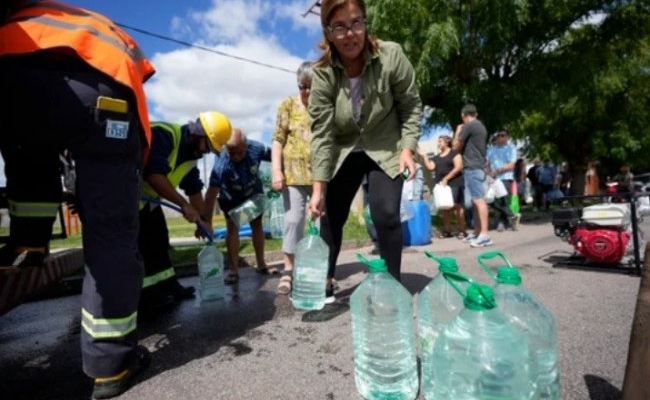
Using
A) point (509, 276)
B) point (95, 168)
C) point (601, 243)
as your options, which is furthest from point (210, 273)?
point (601, 243)

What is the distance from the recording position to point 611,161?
28516 mm

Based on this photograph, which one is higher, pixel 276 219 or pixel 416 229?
pixel 276 219

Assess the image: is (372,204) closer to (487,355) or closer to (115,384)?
(487,355)

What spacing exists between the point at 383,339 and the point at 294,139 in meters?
2.11

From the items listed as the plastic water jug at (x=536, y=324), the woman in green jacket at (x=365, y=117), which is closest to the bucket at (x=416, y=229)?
the woman in green jacket at (x=365, y=117)

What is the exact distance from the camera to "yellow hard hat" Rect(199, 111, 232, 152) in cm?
328

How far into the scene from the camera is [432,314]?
173cm

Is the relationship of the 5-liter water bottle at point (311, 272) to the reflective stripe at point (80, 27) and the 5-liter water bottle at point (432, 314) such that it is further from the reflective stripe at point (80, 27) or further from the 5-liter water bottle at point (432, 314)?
the reflective stripe at point (80, 27)

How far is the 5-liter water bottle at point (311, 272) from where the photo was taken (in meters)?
2.96

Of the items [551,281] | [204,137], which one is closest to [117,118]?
[204,137]

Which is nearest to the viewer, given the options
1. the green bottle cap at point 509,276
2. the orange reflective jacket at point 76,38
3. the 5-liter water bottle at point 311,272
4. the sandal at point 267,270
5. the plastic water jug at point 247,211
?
the green bottle cap at point 509,276

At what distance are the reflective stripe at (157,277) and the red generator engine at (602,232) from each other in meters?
3.63

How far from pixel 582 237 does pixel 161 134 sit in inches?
145

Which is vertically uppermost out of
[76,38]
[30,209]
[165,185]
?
[76,38]
